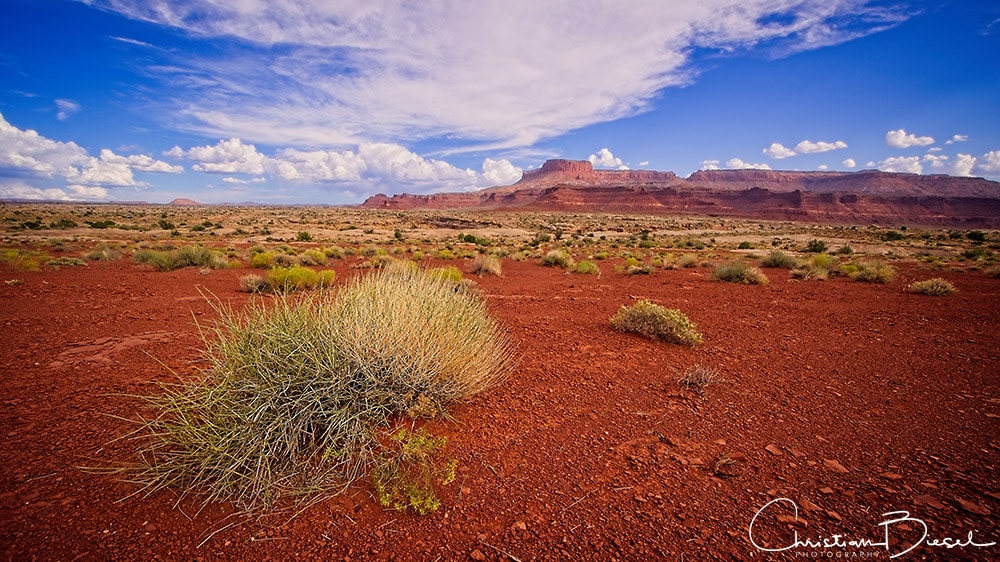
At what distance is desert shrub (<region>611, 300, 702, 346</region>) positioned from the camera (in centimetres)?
666

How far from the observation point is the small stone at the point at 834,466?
3301 mm

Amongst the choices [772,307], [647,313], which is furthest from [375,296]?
[772,307]

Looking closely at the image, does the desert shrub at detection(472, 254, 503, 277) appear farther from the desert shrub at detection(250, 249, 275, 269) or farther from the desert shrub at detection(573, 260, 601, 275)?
the desert shrub at detection(250, 249, 275, 269)

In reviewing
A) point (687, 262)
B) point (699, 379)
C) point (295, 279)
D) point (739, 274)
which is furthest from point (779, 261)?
point (295, 279)

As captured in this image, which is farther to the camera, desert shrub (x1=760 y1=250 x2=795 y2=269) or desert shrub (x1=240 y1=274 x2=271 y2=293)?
desert shrub (x1=760 y1=250 x2=795 y2=269)

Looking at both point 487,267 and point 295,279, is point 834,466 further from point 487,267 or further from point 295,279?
point 487,267

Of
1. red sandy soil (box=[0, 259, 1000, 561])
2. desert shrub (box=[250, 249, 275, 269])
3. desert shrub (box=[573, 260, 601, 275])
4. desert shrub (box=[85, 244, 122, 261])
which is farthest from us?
desert shrub (box=[85, 244, 122, 261])

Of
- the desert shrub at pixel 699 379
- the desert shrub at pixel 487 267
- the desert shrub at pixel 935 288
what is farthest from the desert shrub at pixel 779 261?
the desert shrub at pixel 699 379

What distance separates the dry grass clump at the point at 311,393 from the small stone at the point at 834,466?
2977mm

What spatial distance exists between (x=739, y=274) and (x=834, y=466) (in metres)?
11.4

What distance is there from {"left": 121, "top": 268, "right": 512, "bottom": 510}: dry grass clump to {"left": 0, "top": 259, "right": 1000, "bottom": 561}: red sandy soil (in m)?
0.22

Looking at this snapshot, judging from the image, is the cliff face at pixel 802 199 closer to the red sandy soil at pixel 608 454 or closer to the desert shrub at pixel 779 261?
the desert shrub at pixel 779 261

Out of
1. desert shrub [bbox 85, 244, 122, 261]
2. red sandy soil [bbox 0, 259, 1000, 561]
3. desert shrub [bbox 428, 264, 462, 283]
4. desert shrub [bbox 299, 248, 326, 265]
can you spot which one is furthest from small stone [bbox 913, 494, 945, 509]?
desert shrub [bbox 85, 244, 122, 261]

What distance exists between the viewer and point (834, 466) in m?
3.36
